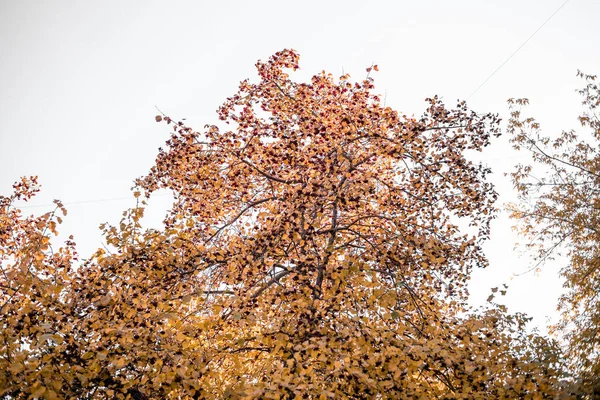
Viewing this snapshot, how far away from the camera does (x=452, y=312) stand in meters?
8.14

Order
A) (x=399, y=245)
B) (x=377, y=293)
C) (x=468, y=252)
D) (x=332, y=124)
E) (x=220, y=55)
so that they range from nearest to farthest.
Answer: (x=377, y=293), (x=399, y=245), (x=468, y=252), (x=332, y=124), (x=220, y=55)

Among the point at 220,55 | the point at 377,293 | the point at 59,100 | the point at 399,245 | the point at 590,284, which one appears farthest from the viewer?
the point at 220,55

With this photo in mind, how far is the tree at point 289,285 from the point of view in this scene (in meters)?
5.04

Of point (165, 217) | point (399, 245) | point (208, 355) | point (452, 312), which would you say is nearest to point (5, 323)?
point (208, 355)

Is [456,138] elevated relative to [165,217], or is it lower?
elevated

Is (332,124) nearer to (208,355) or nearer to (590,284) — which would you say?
(208,355)

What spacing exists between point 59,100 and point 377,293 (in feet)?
627

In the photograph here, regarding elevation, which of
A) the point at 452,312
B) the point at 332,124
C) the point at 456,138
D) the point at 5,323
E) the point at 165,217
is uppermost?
the point at 332,124

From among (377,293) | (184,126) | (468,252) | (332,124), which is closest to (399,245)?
(468,252)

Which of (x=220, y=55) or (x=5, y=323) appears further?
(x=220, y=55)

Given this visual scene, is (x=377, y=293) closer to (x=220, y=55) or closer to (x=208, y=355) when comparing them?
(x=208, y=355)

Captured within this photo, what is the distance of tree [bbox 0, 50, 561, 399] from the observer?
5039 millimetres

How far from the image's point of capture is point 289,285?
7918 millimetres

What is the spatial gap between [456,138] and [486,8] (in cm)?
14832
